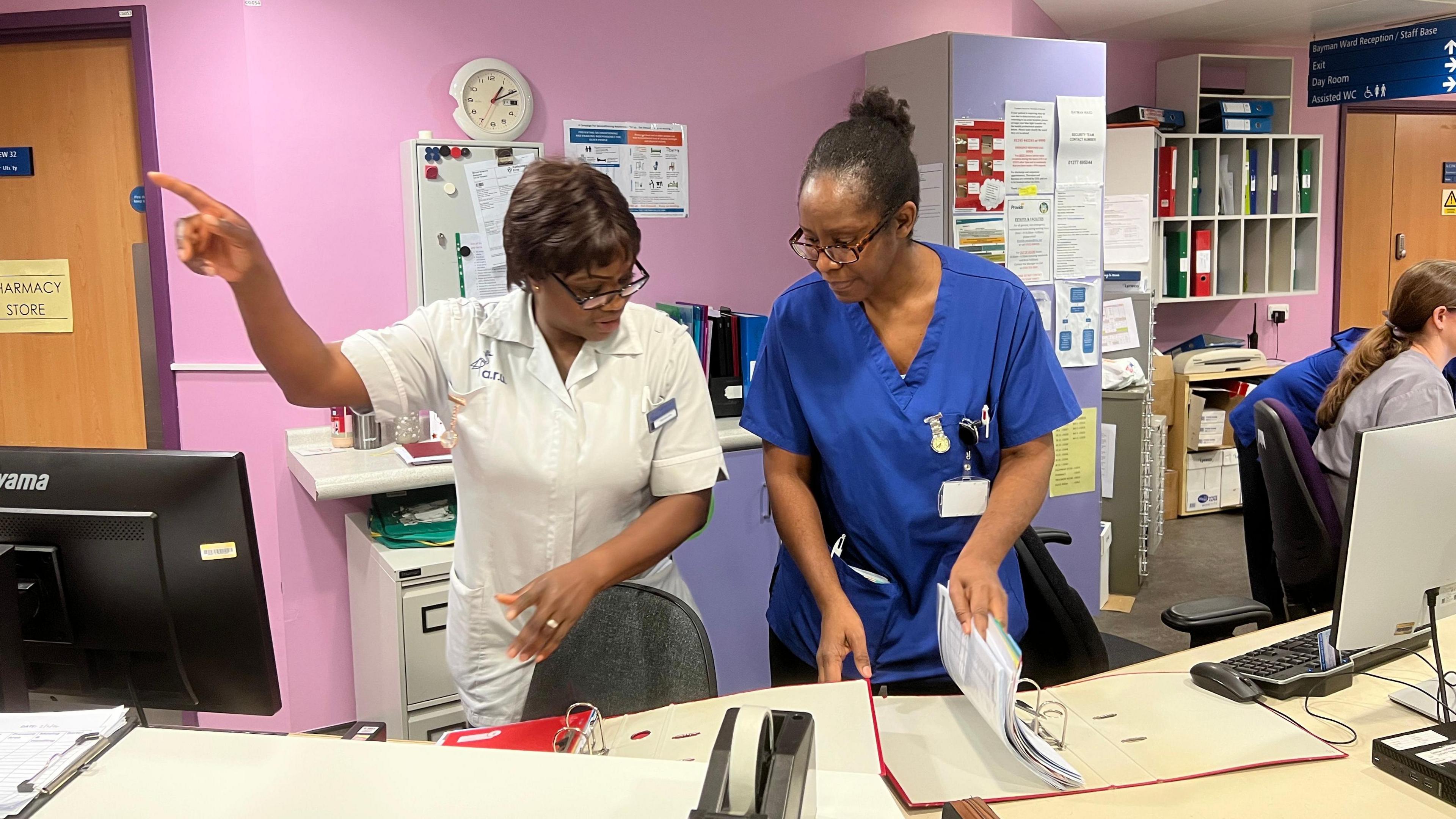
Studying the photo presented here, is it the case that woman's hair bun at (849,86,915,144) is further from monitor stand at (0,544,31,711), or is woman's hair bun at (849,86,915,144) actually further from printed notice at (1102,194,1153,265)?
printed notice at (1102,194,1153,265)

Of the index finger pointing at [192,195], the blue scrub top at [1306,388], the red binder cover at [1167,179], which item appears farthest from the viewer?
the red binder cover at [1167,179]

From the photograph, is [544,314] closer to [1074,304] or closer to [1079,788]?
[1079,788]

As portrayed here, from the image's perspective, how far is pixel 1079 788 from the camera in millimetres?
1291

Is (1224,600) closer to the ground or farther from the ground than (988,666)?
closer to the ground

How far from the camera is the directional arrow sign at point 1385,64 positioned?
5.02m

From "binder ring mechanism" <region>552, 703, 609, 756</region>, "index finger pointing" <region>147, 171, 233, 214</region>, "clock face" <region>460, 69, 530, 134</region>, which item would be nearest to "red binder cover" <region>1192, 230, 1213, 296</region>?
"clock face" <region>460, 69, 530, 134</region>

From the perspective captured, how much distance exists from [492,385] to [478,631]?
1.37 feet

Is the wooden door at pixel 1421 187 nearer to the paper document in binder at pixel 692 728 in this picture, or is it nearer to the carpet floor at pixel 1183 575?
the carpet floor at pixel 1183 575

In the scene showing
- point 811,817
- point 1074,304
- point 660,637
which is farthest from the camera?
point 1074,304

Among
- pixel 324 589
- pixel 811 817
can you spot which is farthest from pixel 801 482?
pixel 324 589

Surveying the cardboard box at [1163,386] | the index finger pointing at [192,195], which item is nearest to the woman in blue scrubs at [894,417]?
the index finger pointing at [192,195]

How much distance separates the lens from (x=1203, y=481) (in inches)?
222

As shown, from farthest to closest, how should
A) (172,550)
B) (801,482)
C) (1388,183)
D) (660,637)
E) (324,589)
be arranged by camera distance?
1. (1388,183)
2. (324,589)
3. (801,482)
4. (660,637)
5. (172,550)

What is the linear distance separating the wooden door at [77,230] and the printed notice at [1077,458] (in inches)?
130
